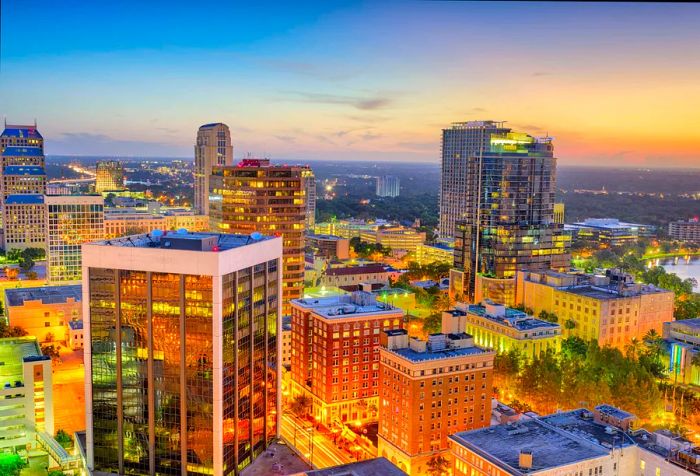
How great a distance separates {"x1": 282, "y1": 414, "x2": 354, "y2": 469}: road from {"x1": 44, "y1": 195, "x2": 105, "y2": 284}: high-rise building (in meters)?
48.3

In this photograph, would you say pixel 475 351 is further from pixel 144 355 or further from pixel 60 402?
pixel 60 402

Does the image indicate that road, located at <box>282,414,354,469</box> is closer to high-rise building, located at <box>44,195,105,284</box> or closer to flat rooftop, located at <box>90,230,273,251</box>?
flat rooftop, located at <box>90,230,273,251</box>

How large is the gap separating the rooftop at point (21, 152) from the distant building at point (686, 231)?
13901cm

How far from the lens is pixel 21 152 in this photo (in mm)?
125375

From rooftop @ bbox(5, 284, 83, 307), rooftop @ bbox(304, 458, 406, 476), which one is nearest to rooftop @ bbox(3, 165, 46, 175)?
rooftop @ bbox(5, 284, 83, 307)

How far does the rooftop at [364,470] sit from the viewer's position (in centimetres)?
3372

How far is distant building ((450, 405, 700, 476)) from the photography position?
1305 inches

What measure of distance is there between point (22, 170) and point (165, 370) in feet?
342

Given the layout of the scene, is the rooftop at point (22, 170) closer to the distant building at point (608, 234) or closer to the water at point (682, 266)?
Answer: the distant building at point (608, 234)

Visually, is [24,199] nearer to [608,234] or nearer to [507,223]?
[507,223]

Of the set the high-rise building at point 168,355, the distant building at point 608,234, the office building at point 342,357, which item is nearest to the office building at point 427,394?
the office building at point 342,357

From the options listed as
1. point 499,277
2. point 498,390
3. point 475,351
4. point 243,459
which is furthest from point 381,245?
point 243,459

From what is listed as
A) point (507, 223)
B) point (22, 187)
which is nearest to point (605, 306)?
point (507, 223)

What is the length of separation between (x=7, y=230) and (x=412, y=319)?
77.7 metres
